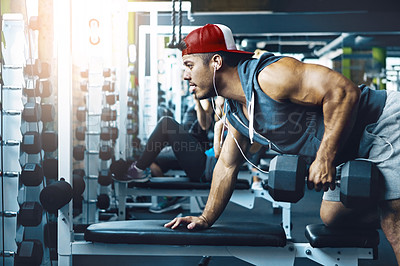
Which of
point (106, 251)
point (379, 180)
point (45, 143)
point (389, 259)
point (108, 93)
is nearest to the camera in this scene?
point (379, 180)

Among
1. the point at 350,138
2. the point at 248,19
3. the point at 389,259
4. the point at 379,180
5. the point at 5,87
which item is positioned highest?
the point at 248,19

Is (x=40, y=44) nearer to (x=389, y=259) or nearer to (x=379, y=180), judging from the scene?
(x=379, y=180)

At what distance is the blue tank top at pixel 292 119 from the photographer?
5.51 ft

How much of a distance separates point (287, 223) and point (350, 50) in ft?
26.4

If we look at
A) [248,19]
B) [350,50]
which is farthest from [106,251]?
[350,50]

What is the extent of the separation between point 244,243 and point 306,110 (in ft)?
1.93

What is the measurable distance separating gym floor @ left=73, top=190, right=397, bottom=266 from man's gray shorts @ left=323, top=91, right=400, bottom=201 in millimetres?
623

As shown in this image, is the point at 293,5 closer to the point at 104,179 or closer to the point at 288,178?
the point at 104,179

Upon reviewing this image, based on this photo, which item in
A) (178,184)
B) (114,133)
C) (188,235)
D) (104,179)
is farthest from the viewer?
(114,133)

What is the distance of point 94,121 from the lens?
145 inches

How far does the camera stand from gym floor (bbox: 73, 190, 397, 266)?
103 inches

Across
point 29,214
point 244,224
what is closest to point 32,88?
point 29,214

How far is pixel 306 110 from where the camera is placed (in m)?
1.69

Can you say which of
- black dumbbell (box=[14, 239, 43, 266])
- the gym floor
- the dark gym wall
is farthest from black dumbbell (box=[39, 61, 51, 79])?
the dark gym wall
